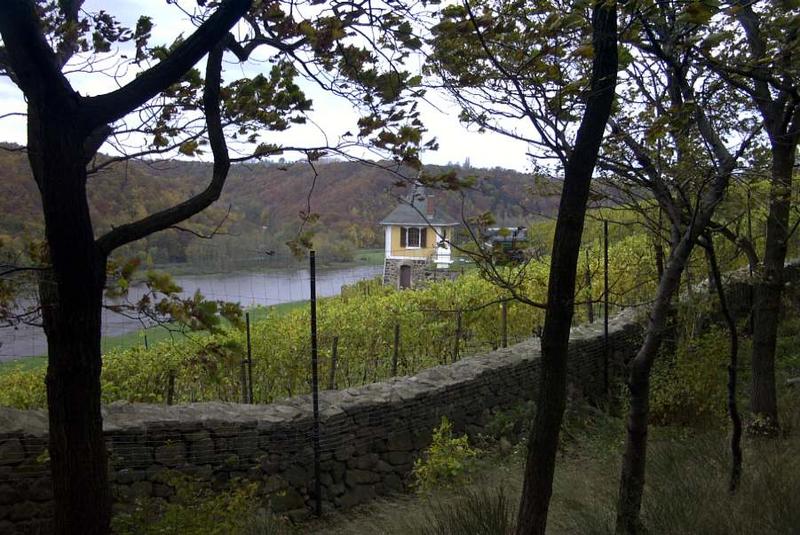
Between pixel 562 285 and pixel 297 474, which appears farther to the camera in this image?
pixel 297 474

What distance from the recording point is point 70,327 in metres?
2.86

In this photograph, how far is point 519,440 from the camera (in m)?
7.64

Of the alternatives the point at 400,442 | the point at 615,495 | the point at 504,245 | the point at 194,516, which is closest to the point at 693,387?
the point at 615,495

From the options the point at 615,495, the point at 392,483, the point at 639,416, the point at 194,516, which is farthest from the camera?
the point at 392,483

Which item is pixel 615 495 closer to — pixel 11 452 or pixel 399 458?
pixel 399 458

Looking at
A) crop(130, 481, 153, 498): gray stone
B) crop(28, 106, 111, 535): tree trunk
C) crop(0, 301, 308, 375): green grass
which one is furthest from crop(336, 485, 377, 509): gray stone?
crop(28, 106, 111, 535): tree trunk

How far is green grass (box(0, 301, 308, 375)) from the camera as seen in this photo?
27.6ft

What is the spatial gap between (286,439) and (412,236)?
80.5ft

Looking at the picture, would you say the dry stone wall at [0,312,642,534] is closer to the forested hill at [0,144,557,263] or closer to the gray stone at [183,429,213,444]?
the gray stone at [183,429,213,444]

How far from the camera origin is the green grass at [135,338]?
8414 mm

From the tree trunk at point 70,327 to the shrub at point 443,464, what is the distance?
12.2 feet

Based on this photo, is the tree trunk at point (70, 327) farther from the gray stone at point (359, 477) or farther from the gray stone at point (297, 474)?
the gray stone at point (359, 477)

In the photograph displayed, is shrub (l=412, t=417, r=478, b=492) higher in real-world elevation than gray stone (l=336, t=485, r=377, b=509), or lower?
higher

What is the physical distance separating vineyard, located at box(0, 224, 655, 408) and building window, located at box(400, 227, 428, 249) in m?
14.9
